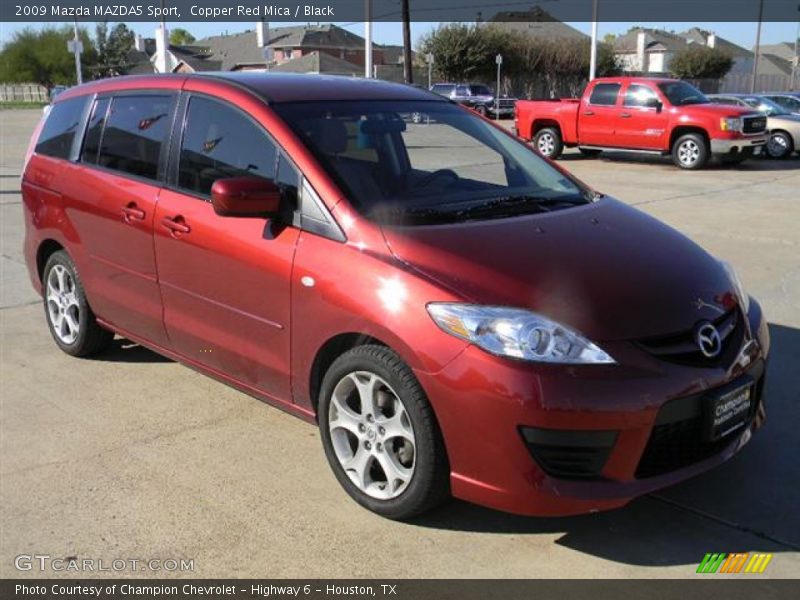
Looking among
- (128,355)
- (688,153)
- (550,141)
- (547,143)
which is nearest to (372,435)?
(128,355)

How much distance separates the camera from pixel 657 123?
17641mm

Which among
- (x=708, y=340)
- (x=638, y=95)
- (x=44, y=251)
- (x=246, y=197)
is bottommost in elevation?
(x=44, y=251)

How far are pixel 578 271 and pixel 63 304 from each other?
3614 millimetres

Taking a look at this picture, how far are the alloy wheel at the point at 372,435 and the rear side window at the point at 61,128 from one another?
2889 mm

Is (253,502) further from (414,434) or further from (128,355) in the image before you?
(128,355)

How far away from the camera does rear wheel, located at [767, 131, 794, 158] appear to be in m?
19.2

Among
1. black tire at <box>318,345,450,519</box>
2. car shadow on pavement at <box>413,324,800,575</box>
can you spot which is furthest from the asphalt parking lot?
black tire at <box>318,345,450,519</box>

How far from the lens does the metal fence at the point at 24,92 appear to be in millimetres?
86438

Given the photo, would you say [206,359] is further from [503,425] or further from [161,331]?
[503,425]

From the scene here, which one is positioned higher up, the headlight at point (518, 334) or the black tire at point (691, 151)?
the headlight at point (518, 334)

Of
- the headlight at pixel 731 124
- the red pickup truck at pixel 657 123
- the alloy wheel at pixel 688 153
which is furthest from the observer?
the alloy wheel at pixel 688 153

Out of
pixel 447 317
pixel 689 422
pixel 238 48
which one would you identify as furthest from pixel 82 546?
pixel 238 48

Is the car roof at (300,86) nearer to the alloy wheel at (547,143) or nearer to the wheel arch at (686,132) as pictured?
the wheel arch at (686,132)

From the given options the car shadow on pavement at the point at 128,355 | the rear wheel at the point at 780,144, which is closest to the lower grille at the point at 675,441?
the car shadow on pavement at the point at 128,355
